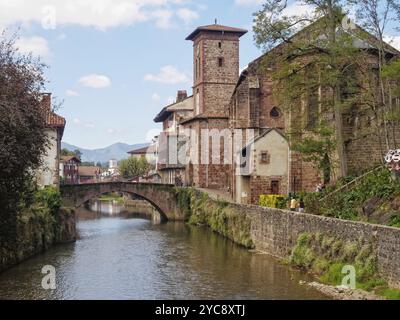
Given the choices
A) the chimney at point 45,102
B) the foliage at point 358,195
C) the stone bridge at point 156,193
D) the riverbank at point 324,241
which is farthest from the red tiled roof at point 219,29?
the chimney at point 45,102

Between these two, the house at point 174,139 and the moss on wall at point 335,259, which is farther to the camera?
the house at point 174,139

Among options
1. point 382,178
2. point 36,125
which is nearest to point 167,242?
point 382,178

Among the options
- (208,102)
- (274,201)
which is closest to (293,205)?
(274,201)

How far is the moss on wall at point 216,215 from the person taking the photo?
36.8m

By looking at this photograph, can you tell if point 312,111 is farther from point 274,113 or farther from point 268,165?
point 274,113

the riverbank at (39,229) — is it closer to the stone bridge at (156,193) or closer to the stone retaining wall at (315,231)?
the stone retaining wall at (315,231)

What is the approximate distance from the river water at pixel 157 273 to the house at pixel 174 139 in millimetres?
29158

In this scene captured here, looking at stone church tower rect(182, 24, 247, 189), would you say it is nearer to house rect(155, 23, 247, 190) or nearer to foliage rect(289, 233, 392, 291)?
house rect(155, 23, 247, 190)

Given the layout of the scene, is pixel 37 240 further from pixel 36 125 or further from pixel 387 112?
pixel 387 112

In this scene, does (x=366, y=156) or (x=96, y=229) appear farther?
(x=96, y=229)

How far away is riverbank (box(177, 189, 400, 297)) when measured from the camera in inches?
801

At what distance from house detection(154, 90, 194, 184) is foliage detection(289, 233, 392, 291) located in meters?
39.4
